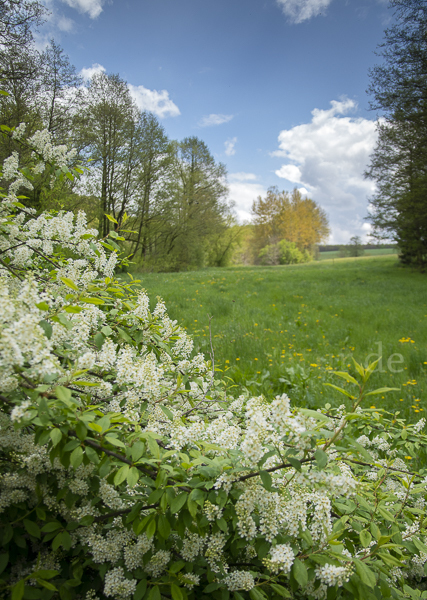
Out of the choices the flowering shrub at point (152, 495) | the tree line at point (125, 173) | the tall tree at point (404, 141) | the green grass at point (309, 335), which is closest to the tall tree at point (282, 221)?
the tree line at point (125, 173)

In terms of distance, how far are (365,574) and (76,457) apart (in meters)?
1.11

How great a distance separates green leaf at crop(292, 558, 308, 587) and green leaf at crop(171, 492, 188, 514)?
46 cm

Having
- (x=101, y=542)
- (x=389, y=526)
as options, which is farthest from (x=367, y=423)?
(x=101, y=542)

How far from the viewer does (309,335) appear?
261 inches

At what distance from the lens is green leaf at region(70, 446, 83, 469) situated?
0.99 metres

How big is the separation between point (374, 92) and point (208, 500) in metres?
18.9

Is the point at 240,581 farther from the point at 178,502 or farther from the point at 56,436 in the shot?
the point at 56,436

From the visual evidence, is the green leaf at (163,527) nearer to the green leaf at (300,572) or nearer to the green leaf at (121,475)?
the green leaf at (121,475)

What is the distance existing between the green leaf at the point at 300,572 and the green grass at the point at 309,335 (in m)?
1.83

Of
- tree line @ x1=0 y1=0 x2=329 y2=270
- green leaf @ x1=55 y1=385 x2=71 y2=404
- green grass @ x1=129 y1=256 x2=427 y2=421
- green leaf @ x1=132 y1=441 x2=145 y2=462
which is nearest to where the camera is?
green leaf @ x1=55 y1=385 x2=71 y2=404

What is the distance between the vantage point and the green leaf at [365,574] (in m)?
1.08

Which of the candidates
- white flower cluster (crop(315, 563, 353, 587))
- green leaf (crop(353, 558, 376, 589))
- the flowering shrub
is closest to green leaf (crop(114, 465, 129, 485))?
the flowering shrub

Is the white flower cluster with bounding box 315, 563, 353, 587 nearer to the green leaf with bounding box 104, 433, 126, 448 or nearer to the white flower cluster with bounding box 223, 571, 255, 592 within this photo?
the white flower cluster with bounding box 223, 571, 255, 592

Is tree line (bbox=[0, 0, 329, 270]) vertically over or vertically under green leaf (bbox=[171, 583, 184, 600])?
over
